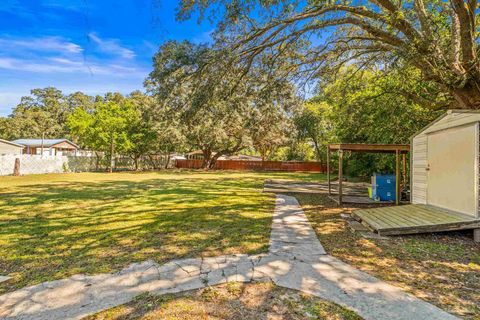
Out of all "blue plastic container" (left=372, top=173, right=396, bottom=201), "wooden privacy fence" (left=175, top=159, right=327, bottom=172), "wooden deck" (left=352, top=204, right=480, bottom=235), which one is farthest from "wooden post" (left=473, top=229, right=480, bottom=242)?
"wooden privacy fence" (left=175, top=159, right=327, bottom=172)

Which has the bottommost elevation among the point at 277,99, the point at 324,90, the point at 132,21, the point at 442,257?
the point at 442,257

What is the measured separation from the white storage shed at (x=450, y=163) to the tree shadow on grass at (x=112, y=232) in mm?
3497

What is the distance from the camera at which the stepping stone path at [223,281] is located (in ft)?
7.80

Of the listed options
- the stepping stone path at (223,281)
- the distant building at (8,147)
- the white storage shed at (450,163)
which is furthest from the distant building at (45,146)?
the white storage shed at (450,163)

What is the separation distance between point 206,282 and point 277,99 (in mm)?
5674

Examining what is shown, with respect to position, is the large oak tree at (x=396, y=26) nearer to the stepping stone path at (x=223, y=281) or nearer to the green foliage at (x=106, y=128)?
the stepping stone path at (x=223, y=281)

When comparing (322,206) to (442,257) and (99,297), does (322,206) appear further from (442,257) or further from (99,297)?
(99,297)

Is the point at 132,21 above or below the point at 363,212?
above

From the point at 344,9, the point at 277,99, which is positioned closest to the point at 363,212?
the point at 277,99

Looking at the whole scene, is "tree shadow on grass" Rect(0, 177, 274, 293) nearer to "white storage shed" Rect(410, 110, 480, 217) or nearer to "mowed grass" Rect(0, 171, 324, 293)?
"mowed grass" Rect(0, 171, 324, 293)

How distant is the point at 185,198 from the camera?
9.20 meters

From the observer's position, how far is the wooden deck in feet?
15.1

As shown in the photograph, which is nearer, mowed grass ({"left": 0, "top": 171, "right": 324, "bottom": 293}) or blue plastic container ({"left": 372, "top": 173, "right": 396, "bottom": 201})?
mowed grass ({"left": 0, "top": 171, "right": 324, "bottom": 293})

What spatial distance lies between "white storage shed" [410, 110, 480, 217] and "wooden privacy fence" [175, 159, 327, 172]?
66.0ft
